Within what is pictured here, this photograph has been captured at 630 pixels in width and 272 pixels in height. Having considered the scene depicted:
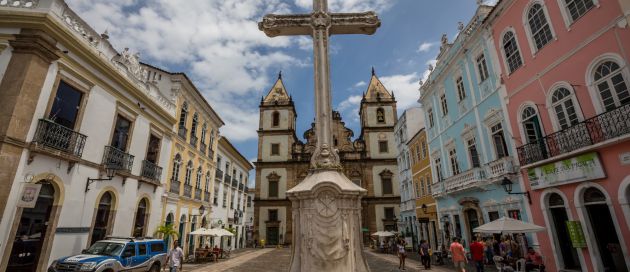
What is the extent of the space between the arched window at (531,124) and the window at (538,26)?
236cm

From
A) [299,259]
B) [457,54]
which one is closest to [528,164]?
[457,54]

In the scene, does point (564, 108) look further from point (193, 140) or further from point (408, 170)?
point (193, 140)

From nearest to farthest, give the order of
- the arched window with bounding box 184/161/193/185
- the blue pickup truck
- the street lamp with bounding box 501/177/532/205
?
the blue pickup truck, the street lamp with bounding box 501/177/532/205, the arched window with bounding box 184/161/193/185

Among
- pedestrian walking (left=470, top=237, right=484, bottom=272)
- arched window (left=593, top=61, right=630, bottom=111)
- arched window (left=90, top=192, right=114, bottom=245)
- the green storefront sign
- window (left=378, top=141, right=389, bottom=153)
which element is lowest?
pedestrian walking (left=470, top=237, right=484, bottom=272)

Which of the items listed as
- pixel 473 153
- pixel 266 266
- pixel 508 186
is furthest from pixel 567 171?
pixel 266 266

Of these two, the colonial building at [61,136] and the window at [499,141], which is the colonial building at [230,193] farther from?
the window at [499,141]

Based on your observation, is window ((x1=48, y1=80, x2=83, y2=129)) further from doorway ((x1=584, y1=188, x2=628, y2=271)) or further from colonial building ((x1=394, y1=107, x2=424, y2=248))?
colonial building ((x1=394, y1=107, x2=424, y2=248))

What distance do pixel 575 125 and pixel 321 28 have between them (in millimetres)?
8196

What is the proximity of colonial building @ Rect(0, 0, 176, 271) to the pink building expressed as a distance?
16.3m

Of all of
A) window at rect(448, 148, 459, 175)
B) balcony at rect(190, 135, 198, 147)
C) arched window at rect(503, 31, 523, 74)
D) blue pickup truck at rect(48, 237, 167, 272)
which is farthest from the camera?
balcony at rect(190, 135, 198, 147)

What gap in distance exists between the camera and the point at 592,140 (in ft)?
28.6

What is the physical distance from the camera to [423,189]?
23.6 m

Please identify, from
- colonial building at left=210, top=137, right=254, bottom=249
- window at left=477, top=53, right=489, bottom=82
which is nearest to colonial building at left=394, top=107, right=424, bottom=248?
window at left=477, top=53, right=489, bottom=82

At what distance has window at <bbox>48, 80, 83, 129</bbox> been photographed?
1048 centimetres
